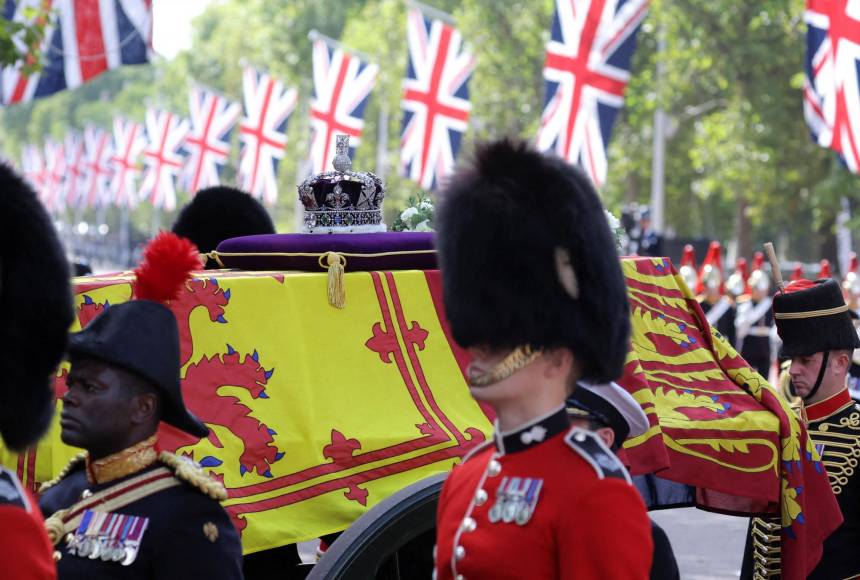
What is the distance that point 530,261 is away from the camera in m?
2.91

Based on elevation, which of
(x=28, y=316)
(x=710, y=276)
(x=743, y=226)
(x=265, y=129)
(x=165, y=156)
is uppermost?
(x=265, y=129)

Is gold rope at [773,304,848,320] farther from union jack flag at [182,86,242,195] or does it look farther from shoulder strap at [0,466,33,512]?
union jack flag at [182,86,242,195]

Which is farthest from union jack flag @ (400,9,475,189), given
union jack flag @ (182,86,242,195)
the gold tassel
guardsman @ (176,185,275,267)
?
the gold tassel

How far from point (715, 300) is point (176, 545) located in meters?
14.2

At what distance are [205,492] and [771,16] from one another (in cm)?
2721

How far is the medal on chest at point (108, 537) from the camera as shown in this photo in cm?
304

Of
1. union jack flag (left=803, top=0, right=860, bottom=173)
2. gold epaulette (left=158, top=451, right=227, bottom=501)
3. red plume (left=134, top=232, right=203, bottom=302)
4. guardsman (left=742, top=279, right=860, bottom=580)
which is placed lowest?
guardsman (left=742, top=279, right=860, bottom=580)

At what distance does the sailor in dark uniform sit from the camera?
16.0m

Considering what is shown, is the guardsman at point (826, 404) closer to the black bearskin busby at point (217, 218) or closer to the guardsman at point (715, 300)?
the black bearskin busby at point (217, 218)

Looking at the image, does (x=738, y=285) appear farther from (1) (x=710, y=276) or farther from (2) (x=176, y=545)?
(2) (x=176, y=545)

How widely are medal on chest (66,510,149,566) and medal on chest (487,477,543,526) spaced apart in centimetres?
76

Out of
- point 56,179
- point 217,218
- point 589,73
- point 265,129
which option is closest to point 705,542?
point 217,218

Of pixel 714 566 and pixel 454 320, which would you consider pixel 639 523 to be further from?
pixel 714 566

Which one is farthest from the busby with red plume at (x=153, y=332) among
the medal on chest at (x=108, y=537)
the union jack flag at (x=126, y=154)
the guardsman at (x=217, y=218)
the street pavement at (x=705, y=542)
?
the union jack flag at (x=126, y=154)
